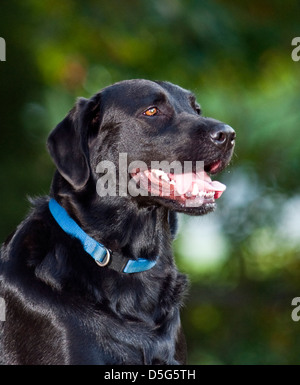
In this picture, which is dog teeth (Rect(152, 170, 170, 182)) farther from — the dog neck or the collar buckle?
the collar buckle

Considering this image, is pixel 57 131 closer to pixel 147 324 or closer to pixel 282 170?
pixel 147 324

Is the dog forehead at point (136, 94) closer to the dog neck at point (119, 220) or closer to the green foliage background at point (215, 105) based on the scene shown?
the dog neck at point (119, 220)

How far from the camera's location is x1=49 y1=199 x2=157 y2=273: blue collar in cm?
397

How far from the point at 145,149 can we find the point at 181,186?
27 cm

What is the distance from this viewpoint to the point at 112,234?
13.6ft

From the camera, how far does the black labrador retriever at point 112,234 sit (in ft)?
12.8

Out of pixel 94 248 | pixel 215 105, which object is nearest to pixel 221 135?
pixel 94 248

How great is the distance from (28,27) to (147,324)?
6.70 meters

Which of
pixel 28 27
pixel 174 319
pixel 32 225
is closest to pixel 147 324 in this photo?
pixel 174 319

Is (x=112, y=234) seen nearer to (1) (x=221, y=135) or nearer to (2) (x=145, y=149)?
(2) (x=145, y=149)

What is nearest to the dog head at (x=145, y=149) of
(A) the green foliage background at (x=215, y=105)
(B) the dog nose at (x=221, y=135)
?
(B) the dog nose at (x=221, y=135)

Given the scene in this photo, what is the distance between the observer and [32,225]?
410cm

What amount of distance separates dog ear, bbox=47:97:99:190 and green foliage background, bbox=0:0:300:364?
16.4 feet

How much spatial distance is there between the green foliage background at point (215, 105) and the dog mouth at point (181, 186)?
512cm
